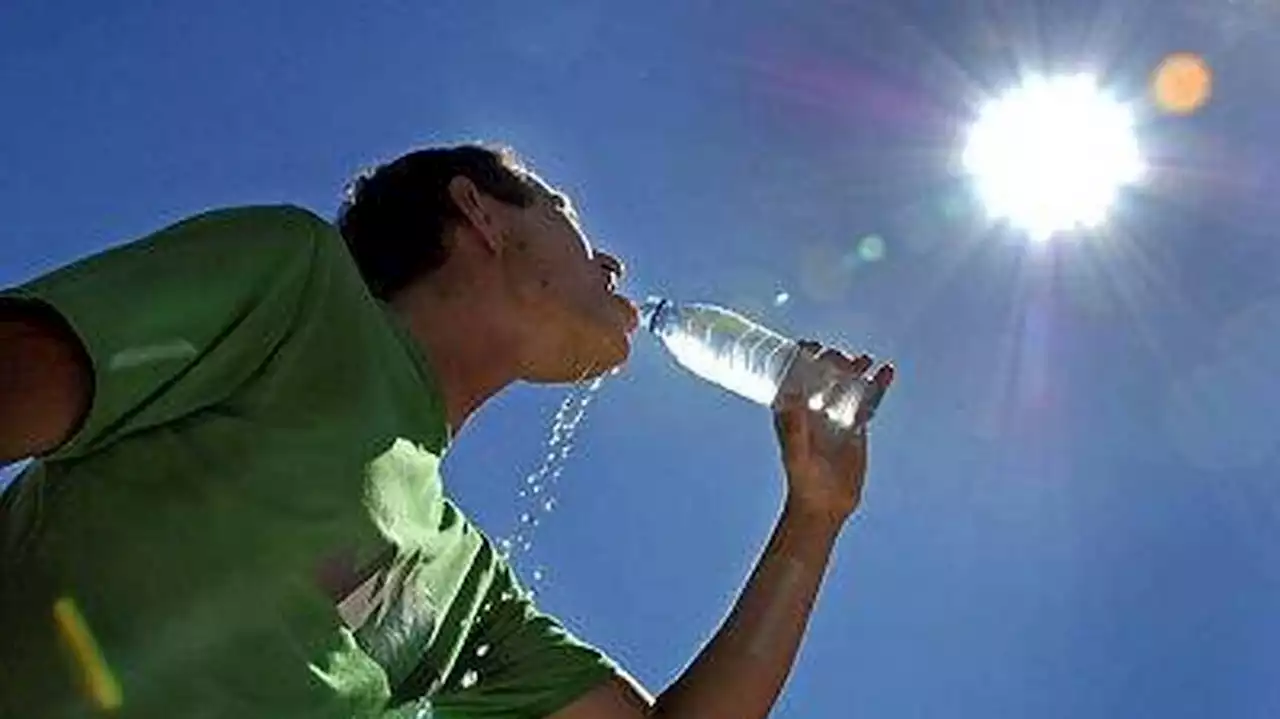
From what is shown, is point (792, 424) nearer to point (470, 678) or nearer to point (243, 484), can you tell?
point (470, 678)

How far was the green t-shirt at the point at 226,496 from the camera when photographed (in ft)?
7.21

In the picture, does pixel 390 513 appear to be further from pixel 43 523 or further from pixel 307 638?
pixel 43 523

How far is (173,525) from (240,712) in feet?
0.87

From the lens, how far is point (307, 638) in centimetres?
245

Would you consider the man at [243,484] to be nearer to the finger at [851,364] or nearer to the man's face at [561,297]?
the man's face at [561,297]

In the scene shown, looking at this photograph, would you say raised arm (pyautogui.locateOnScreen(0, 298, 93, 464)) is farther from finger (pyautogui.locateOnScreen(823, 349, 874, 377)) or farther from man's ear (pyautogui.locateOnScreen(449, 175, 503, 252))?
finger (pyautogui.locateOnScreen(823, 349, 874, 377))

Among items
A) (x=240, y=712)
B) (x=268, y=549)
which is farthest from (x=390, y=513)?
(x=240, y=712)

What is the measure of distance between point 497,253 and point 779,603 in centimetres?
95

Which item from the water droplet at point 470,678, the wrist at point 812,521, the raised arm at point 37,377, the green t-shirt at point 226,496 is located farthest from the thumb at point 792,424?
the raised arm at point 37,377

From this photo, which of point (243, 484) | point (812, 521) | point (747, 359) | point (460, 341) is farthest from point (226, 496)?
point (747, 359)

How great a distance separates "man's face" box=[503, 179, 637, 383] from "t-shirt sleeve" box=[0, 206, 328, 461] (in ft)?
3.49

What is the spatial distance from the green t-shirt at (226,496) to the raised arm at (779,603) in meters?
0.94

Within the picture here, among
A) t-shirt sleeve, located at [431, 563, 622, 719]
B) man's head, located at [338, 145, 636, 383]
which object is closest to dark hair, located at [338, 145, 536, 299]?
man's head, located at [338, 145, 636, 383]

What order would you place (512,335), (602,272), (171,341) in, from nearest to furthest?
1. (171,341)
2. (512,335)
3. (602,272)
